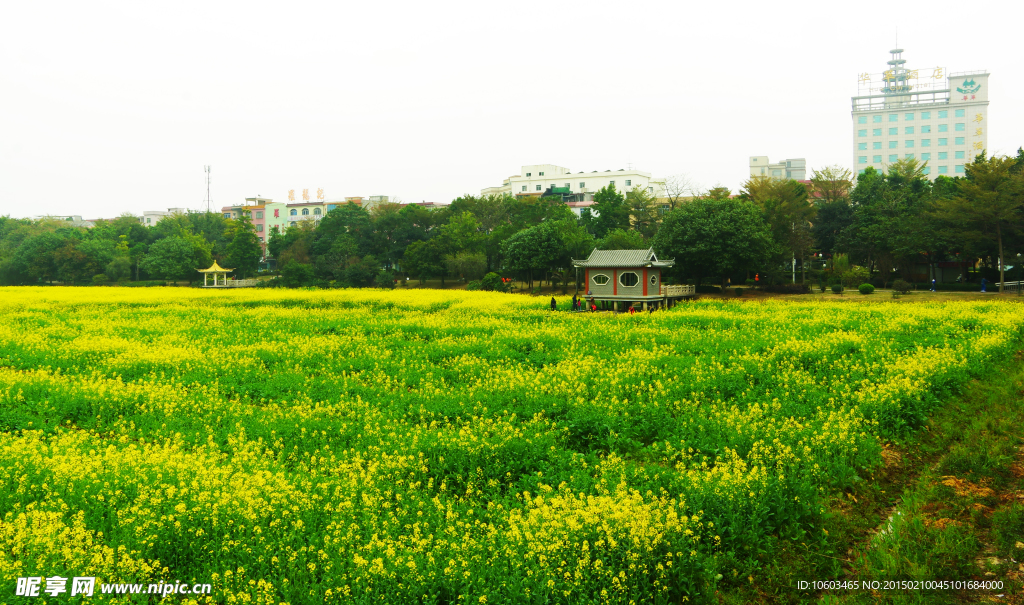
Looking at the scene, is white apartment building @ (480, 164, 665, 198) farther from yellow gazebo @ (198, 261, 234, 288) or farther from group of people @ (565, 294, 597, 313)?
group of people @ (565, 294, 597, 313)

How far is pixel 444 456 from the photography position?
8.84 metres

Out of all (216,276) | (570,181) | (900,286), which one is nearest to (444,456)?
(900,286)

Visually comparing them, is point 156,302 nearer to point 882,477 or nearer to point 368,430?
point 368,430

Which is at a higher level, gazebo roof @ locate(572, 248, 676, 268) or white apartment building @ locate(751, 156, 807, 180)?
white apartment building @ locate(751, 156, 807, 180)

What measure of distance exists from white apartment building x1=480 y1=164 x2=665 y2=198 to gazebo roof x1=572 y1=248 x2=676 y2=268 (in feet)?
203

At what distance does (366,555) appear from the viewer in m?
5.95

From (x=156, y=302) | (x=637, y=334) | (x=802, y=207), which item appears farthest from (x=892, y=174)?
(x=156, y=302)

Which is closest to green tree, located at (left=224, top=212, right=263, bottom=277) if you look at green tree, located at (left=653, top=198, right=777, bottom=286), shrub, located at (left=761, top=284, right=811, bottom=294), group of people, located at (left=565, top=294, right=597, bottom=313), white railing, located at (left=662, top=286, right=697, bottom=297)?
green tree, located at (left=653, top=198, right=777, bottom=286)

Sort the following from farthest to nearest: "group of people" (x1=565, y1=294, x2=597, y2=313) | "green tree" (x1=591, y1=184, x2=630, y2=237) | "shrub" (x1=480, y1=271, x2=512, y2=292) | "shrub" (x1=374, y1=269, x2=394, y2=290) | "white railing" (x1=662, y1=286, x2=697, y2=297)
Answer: "green tree" (x1=591, y1=184, x2=630, y2=237)
"shrub" (x1=374, y1=269, x2=394, y2=290)
"shrub" (x1=480, y1=271, x2=512, y2=292)
"white railing" (x1=662, y1=286, x2=697, y2=297)
"group of people" (x1=565, y1=294, x2=597, y2=313)

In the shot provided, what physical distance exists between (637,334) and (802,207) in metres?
43.4

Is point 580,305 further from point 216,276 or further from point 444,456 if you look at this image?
point 216,276

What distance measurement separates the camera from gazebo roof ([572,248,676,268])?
3684cm

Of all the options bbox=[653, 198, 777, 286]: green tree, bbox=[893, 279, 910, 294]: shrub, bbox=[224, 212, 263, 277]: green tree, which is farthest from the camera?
bbox=[224, 212, 263, 277]: green tree

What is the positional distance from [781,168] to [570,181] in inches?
1732
